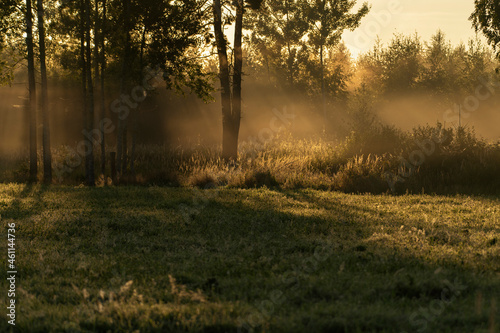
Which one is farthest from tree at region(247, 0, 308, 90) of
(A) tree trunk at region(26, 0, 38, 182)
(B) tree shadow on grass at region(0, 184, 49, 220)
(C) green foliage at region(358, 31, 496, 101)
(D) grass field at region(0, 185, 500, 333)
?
(D) grass field at region(0, 185, 500, 333)

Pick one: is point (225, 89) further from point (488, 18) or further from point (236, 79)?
point (488, 18)

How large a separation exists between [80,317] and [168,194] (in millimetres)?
9959

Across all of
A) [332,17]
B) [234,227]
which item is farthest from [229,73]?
[332,17]

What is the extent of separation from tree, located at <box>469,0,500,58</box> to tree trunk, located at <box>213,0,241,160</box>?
13.8 m

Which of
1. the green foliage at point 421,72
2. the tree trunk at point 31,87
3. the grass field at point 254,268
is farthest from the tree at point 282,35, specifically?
the grass field at point 254,268

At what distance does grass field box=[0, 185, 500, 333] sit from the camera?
4.46 metres

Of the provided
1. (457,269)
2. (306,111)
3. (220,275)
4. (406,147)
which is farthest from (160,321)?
(306,111)

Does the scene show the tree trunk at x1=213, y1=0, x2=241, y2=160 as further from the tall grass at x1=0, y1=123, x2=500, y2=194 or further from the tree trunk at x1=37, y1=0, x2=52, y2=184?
the tree trunk at x1=37, y1=0, x2=52, y2=184

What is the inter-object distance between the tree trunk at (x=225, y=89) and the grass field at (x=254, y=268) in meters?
10.2

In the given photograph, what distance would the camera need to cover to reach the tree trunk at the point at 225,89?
2080 cm

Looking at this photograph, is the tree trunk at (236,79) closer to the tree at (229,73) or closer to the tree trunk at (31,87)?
the tree at (229,73)

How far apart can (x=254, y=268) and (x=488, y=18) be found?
24.4 metres

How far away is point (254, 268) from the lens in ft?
20.6

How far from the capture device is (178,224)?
31.9 feet
